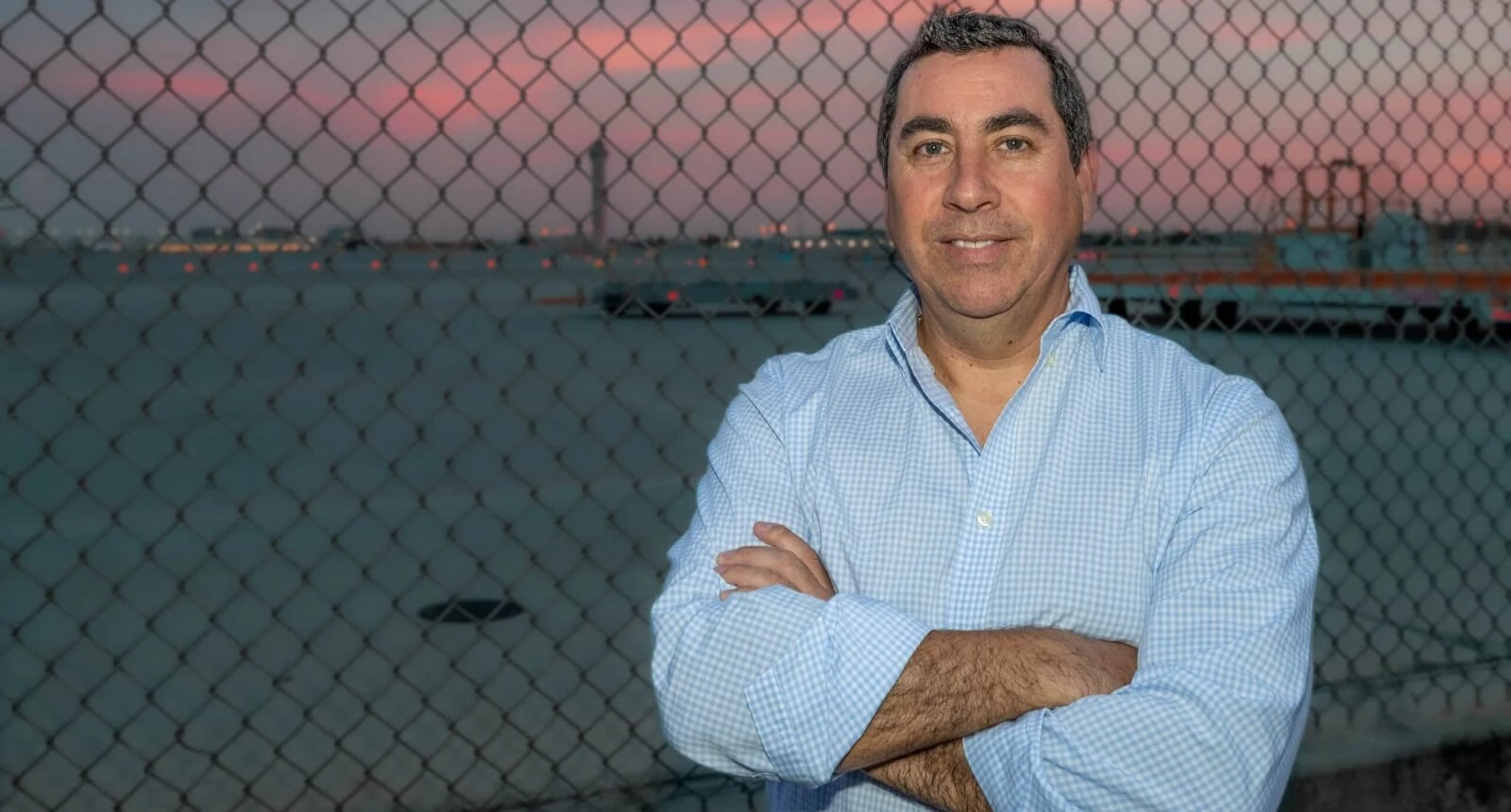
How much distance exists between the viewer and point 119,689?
4.84 m

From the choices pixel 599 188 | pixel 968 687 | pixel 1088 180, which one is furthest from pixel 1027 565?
pixel 599 188

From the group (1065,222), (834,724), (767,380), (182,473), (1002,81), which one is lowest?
(182,473)

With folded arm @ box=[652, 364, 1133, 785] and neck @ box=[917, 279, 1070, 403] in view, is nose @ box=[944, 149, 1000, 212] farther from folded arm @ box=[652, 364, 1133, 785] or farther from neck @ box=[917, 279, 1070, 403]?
folded arm @ box=[652, 364, 1133, 785]

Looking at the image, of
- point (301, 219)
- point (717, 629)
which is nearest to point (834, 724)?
point (717, 629)

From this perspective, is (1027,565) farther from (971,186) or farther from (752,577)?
(971,186)

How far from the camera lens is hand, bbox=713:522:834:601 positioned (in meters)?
1.86

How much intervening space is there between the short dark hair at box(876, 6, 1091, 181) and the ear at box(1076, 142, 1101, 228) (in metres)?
0.02

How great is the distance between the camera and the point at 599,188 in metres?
4.19

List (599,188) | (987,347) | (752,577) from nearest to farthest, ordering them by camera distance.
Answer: (752,577) → (987,347) → (599,188)

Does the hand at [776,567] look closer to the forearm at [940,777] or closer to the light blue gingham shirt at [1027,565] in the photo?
the light blue gingham shirt at [1027,565]

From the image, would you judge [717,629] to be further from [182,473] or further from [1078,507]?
[182,473]

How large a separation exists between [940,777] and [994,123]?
0.95 m

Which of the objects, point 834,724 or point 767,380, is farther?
point 767,380

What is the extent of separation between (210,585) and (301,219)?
119 inches
